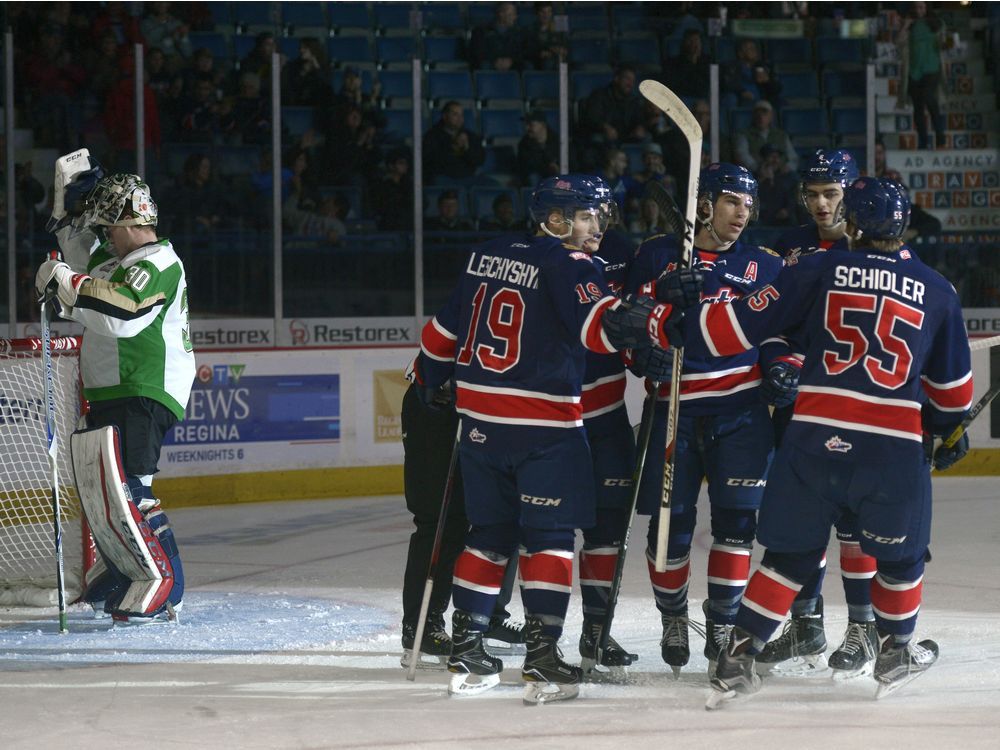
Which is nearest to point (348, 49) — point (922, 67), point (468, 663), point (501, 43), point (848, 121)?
point (501, 43)

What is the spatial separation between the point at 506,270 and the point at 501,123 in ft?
19.3

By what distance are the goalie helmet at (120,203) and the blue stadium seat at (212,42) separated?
4.58 meters

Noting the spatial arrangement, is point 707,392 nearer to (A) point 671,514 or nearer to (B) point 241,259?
(A) point 671,514

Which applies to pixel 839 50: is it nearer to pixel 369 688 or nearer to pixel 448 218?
pixel 448 218

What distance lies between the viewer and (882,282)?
3598 millimetres

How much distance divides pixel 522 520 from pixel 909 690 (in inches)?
41.8

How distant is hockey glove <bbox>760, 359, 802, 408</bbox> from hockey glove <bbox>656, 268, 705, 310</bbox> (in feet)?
1.46

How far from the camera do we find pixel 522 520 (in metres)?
3.88

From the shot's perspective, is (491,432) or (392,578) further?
(392,578)

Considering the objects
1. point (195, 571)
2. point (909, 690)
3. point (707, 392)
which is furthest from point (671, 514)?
point (195, 571)

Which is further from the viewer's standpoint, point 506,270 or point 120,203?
point 120,203

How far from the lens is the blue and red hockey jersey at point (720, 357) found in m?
4.02

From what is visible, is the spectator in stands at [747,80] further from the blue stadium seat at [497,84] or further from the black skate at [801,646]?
the black skate at [801,646]

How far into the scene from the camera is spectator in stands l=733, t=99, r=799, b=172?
362 inches
